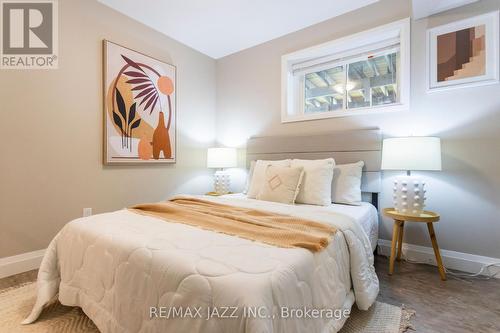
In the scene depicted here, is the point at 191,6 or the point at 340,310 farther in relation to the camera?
the point at 191,6

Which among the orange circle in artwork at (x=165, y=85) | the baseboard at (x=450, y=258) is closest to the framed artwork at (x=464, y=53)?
the baseboard at (x=450, y=258)

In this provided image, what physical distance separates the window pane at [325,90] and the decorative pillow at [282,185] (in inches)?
44.7

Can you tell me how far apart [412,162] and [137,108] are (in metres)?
2.82

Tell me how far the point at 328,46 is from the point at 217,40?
1483mm

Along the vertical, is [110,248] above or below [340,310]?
above

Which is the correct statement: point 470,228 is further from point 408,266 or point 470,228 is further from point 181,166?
point 181,166

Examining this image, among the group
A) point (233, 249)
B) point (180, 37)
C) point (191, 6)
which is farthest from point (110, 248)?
point (180, 37)

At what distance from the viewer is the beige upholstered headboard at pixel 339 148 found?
7.86ft

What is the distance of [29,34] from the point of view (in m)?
2.16

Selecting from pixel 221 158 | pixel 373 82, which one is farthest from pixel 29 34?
pixel 373 82

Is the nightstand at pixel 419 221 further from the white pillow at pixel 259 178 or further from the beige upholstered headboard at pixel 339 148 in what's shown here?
the white pillow at pixel 259 178

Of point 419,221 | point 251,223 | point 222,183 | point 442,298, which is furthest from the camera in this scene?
point 222,183

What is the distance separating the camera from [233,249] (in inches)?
41.4

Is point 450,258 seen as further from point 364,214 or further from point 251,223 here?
point 251,223
